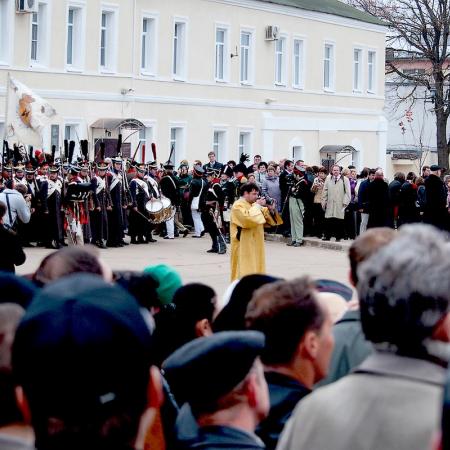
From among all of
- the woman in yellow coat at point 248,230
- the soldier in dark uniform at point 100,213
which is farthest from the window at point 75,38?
the woman in yellow coat at point 248,230

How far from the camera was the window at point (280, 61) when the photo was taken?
47.2 m

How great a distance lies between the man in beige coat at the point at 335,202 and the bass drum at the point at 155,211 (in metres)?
3.99

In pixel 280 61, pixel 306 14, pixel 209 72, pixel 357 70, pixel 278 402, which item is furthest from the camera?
pixel 357 70

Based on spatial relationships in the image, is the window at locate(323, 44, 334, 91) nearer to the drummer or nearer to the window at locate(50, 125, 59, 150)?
the window at locate(50, 125, 59, 150)

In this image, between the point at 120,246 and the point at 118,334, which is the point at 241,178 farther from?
the point at 118,334

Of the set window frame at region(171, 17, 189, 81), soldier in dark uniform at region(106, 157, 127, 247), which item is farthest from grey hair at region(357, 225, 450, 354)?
window frame at region(171, 17, 189, 81)

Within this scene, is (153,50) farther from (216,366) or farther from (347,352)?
(216,366)

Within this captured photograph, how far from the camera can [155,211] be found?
27.6 m

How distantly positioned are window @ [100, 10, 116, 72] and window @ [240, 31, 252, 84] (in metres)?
7.28

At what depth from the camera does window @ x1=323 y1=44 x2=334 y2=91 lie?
50.2 m

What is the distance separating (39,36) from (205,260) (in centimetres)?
1496

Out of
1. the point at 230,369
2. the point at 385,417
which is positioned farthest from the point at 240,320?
the point at 385,417

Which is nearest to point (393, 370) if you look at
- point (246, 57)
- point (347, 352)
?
point (347, 352)

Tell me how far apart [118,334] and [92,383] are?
14cm
